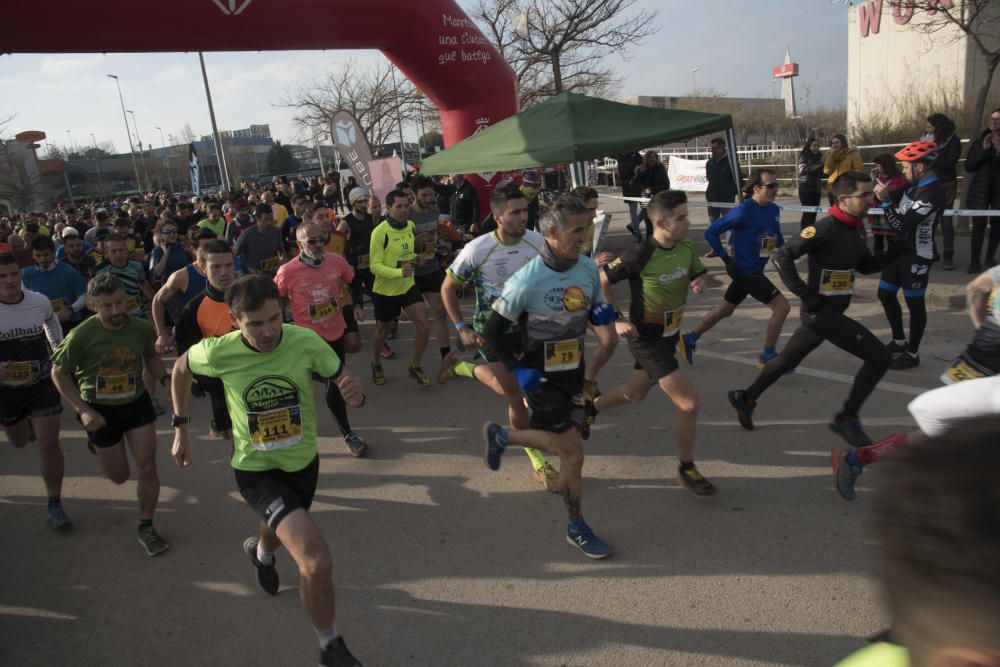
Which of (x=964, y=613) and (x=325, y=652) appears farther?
(x=325, y=652)

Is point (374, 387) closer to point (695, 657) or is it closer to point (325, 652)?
point (325, 652)

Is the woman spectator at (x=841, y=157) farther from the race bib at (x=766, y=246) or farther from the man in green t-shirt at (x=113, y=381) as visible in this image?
the man in green t-shirt at (x=113, y=381)

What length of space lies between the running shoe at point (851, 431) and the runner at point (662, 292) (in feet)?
3.45

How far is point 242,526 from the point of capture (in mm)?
4426

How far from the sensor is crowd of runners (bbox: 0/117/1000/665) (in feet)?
10.3

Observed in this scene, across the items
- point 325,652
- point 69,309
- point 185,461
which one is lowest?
point 325,652

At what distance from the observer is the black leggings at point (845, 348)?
4336mm

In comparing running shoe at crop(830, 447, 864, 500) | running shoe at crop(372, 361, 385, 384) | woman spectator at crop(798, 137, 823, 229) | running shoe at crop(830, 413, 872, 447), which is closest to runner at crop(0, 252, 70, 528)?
running shoe at crop(372, 361, 385, 384)

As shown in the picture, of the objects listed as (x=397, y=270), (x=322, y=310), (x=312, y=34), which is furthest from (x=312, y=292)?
(x=312, y=34)

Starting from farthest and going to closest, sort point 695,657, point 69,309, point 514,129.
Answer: point 514,129
point 69,309
point 695,657

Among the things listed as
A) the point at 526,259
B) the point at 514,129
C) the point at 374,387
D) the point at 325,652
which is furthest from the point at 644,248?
the point at 514,129

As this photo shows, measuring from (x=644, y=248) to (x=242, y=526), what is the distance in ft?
10.8

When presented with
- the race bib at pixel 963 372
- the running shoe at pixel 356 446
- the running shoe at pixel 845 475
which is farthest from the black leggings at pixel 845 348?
the running shoe at pixel 356 446

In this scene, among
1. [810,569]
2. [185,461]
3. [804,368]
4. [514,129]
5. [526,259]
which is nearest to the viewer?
[810,569]
